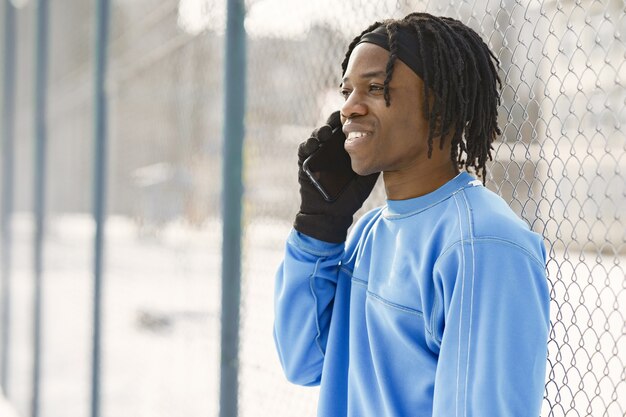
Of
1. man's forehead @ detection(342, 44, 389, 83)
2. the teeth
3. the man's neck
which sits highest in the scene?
man's forehead @ detection(342, 44, 389, 83)

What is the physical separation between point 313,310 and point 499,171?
522 mm

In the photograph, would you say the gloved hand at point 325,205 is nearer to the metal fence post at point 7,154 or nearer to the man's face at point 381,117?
the man's face at point 381,117

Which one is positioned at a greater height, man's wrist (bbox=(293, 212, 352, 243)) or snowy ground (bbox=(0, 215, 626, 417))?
man's wrist (bbox=(293, 212, 352, 243))

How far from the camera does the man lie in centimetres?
119

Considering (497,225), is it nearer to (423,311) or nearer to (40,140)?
(423,311)

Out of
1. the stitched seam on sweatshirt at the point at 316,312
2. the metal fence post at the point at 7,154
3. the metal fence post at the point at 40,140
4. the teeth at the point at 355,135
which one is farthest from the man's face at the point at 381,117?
the metal fence post at the point at 7,154

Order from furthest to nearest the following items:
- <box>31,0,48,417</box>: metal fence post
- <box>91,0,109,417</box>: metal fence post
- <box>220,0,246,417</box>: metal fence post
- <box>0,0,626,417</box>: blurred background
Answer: <box>31,0,48,417</box>: metal fence post, <box>91,0,109,417</box>: metal fence post, <box>220,0,246,417</box>: metal fence post, <box>0,0,626,417</box>: blurred background

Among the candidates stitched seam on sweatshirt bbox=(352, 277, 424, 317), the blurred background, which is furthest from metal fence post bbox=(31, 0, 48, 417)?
stitched seam on sweatshirt bbox=(352, 277, 424, 317)

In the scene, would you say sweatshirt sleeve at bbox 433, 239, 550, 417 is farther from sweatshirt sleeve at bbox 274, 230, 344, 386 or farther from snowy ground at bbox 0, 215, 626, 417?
sweatshirt sleeve at bbox 274, 230, 344, 386

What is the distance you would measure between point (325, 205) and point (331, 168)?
77mm

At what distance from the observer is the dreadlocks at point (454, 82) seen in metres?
1.38

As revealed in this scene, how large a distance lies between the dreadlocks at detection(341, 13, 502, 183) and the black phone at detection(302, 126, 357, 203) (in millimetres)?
A: 275

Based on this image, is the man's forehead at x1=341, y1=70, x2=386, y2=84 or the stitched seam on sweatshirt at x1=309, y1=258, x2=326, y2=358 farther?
the stitched seam on sweatshirt at x1=309, y1=258, x2=326, y2=358

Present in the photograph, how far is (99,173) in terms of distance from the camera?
3.94 metres
